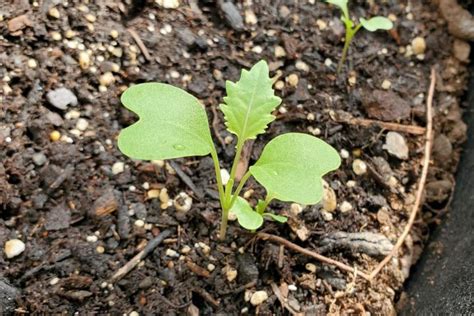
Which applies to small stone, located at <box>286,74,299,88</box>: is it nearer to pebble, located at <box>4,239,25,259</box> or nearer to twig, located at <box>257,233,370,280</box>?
twig, located at <box>257,233,370,280</box>

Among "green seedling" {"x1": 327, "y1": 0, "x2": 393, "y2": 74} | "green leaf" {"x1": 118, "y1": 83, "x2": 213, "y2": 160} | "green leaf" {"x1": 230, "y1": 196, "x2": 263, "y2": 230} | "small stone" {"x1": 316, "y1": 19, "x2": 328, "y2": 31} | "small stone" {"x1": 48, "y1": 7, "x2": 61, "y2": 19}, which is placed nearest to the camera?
"green leaf" {"x1": 118, "y1": 83, "x2": 213, "y2": 160}

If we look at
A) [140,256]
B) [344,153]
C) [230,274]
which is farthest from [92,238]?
[344,153]

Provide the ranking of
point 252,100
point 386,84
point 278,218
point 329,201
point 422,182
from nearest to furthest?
point 252,100
point 278,218
point 329,201
point 422,182
point 386,84

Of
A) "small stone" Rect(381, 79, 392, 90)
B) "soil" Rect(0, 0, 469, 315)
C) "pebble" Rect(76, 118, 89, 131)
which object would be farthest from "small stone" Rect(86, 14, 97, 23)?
"small stone" Rect(381, 79, 392, 90)

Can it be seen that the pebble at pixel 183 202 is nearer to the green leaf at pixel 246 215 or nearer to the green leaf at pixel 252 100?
the green leaf at pixel 246 215

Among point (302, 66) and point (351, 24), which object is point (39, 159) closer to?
point (302, 66)

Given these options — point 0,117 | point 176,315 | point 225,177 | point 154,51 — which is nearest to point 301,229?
point 225,177

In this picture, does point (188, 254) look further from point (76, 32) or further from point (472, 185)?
point (472, 185)
